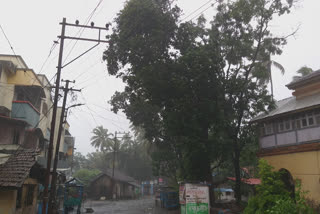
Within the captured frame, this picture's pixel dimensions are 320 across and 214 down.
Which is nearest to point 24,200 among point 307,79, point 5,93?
point 5,93

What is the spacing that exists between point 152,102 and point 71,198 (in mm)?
10432

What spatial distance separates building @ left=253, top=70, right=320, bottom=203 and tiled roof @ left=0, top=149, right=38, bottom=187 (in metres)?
14.0

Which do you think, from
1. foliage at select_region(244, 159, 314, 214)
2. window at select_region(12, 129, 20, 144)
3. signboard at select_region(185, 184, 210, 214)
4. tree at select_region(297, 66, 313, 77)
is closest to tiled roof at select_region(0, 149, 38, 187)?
window at select_region(12, 129, 20, 144)

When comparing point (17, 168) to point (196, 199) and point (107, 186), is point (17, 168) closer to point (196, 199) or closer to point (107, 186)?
point (196, 199)

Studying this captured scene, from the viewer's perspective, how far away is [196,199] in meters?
15.1

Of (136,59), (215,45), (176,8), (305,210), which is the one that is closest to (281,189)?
(305,210)

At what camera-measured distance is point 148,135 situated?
30.6 m

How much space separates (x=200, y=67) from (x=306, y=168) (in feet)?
27.9

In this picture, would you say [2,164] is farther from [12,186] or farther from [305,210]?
[305,210]

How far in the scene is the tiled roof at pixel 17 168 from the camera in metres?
12.7

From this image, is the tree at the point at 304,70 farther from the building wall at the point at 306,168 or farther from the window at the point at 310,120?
the building wall at the point at 306,168

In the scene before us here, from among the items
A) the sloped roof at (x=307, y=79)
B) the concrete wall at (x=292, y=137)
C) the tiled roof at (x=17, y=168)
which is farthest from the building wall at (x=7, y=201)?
the sloped roof at (x=307, y=79)

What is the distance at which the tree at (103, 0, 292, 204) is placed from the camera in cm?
1914

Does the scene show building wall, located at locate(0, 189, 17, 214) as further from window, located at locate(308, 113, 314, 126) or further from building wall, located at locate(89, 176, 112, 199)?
building wall, located at locate(89, 176, 112, 199)
